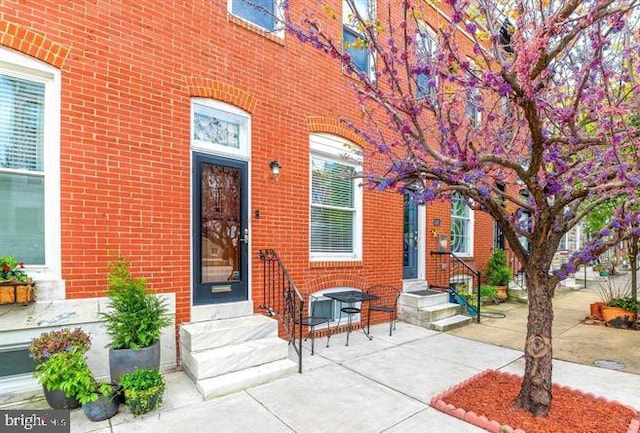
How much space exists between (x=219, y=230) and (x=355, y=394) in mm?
2609

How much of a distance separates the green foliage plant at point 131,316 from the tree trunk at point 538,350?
3564 mm

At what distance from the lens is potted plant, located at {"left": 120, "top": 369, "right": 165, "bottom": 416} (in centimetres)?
307

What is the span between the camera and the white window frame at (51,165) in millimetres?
3555

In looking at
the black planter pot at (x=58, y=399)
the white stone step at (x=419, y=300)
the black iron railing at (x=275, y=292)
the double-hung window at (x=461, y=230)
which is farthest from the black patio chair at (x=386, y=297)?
the black planter pot at (x=58, y=399)

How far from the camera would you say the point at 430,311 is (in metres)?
6.37

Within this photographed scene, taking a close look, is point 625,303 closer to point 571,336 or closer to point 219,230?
point 571,336

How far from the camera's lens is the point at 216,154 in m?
4.66

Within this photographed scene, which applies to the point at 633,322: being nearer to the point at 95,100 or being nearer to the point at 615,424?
the point at 615,424

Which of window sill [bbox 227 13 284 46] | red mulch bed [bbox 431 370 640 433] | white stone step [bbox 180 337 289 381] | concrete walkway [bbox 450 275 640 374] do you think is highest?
window sill [bbox 227 13 284 46]

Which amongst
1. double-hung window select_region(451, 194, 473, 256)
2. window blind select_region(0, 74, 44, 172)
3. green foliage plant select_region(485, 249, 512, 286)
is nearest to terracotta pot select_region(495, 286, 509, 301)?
green foliage plant select_region(485, 249, 512, 286)

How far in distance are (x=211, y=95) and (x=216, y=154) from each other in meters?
0.75

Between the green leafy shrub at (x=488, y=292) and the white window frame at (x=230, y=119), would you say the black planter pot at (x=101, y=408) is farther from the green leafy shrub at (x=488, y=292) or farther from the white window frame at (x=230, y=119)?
the green leafy shrub at (x=488, y=292)

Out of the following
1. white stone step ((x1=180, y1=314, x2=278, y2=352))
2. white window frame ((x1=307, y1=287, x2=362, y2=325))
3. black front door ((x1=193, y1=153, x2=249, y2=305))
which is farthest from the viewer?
white window frame ((x1=307, y1=287, x2=362, y2=325))

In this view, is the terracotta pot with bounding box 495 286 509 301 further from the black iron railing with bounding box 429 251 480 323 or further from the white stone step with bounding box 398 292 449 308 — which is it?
the white stone step with bounding box 398 292 449 308
